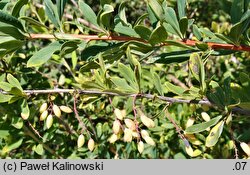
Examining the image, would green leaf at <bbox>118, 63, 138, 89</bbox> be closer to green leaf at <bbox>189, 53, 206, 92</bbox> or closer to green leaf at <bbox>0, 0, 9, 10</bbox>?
green leaf at <bbox>189, 53, 206, 92</bbox>

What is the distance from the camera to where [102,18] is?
0.94 meters

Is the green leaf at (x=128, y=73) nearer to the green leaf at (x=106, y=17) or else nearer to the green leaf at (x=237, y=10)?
the green leaf at (x=106, y=17)

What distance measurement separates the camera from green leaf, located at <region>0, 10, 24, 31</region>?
920mm

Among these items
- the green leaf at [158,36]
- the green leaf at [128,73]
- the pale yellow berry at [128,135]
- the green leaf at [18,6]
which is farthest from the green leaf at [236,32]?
the green leaf at [18,6]

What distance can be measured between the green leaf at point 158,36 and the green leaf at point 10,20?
341 mm

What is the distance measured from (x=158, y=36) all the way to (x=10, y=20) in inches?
14.7

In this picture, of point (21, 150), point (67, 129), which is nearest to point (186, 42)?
point (67, 129)

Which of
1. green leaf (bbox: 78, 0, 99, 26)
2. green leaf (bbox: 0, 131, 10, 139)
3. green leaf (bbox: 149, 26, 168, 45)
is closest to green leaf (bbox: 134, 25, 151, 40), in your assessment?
green leaf (bbox: 149, 26, 168, 45)

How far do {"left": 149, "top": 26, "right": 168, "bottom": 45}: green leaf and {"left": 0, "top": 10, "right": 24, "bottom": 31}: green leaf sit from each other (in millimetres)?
341

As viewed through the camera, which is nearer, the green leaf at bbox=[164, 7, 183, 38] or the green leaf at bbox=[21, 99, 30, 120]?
the green leaf at bbox=[164, 7, 183, 38]

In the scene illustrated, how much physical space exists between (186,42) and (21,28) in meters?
0.43
